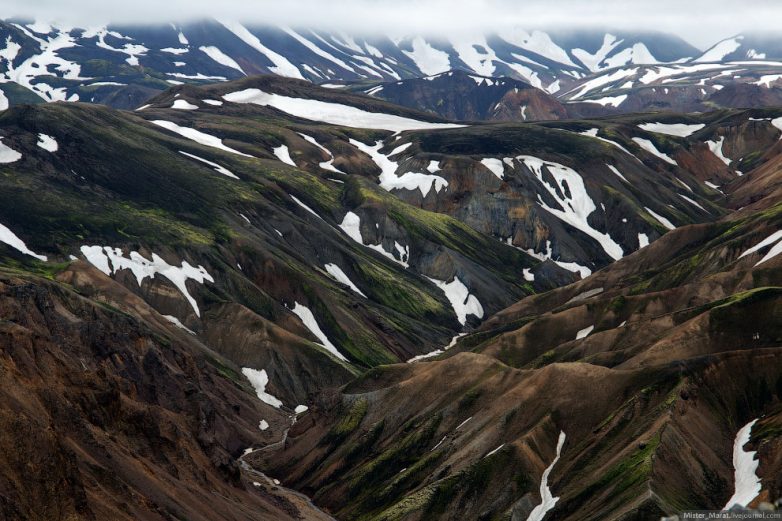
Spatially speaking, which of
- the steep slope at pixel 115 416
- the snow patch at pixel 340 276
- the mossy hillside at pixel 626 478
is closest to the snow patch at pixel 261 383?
the steep slope at pixel 115 416

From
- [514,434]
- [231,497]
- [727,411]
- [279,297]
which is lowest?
[279,297]

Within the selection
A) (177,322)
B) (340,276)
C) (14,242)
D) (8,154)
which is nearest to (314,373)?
(177,322)

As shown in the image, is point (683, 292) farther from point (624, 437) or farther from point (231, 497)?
point (231, 497)

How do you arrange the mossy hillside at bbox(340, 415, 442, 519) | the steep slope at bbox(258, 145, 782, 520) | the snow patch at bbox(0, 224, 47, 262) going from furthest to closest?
1. the snow patch at bbox(0, 224, 47, 262)
2. the mossy hillside at bbox(340, 415, 442, 519)
3. the steep slope at bbox(258, 145, 782, 520)

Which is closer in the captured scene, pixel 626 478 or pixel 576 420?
pixel 626 478

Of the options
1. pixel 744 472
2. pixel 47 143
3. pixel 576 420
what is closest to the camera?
pixel 744 472

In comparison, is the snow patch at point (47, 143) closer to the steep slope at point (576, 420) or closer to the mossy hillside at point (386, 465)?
the steep slope at point (576, 420)

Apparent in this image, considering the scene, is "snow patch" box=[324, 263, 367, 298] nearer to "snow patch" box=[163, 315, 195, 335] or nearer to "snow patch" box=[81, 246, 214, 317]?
"snow patch" box=[81, 246, 214, 317]

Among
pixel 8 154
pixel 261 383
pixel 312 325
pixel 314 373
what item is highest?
pixel 8 154

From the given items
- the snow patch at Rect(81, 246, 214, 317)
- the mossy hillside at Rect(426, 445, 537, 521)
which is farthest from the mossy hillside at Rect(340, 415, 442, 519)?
the snow patch at Rect(81, 246, 214, 317)

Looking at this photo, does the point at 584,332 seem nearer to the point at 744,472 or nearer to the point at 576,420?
the point at 576,420

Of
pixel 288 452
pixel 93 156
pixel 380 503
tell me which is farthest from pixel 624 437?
pixel 93 156
